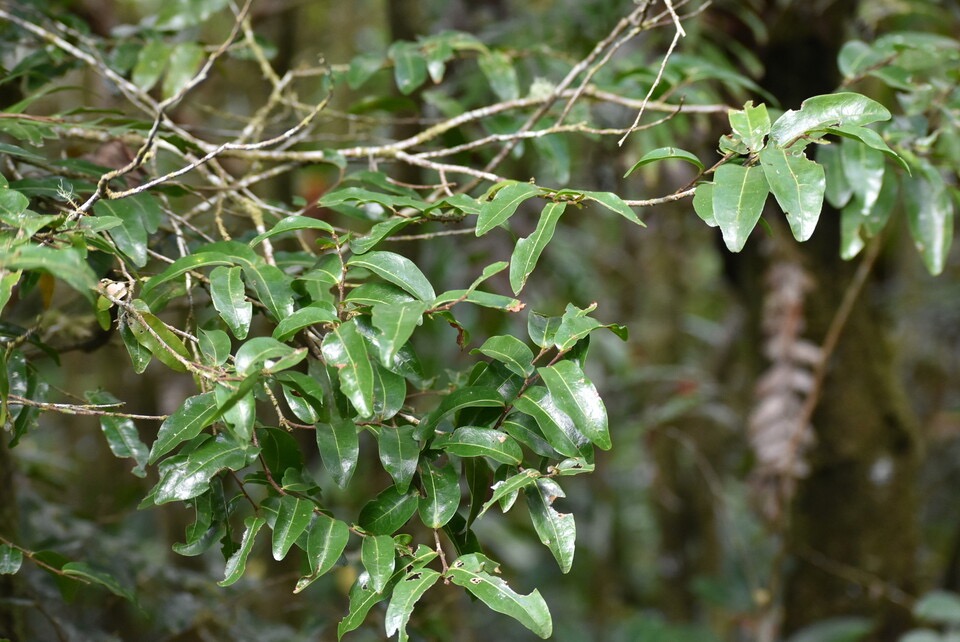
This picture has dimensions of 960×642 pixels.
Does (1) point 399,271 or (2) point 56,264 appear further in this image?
(1) point 399,271

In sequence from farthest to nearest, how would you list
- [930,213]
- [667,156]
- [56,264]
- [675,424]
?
[675,424], [930,213], [667,156], [56,264]

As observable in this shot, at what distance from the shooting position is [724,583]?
283cm

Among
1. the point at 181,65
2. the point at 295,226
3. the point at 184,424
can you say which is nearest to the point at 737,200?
the point at 295,226

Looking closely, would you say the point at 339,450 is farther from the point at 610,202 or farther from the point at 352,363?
the point at 610,202

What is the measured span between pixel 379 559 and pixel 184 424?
20 cm

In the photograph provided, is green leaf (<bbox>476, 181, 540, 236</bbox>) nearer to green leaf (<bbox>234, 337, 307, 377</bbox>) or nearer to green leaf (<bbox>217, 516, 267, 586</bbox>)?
green leaf (<bbox>234, 337, 307, 377</bbox>)

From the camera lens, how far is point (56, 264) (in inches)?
23.2

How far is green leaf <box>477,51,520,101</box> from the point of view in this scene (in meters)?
1.34

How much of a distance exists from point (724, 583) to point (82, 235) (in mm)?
2549

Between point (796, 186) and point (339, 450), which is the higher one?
point (796, 186)

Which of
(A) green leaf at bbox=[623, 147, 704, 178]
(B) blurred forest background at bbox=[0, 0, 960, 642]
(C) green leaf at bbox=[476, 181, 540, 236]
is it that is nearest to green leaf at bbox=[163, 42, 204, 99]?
(B) blurred forest background at bbox=[0, 0, 960, 642]

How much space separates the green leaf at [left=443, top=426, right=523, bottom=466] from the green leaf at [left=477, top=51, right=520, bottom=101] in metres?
0.71

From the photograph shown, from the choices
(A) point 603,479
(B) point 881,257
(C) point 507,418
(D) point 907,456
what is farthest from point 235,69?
(C) point 507,418

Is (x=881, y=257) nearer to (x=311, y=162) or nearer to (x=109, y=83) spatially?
(x=311, y=162)
